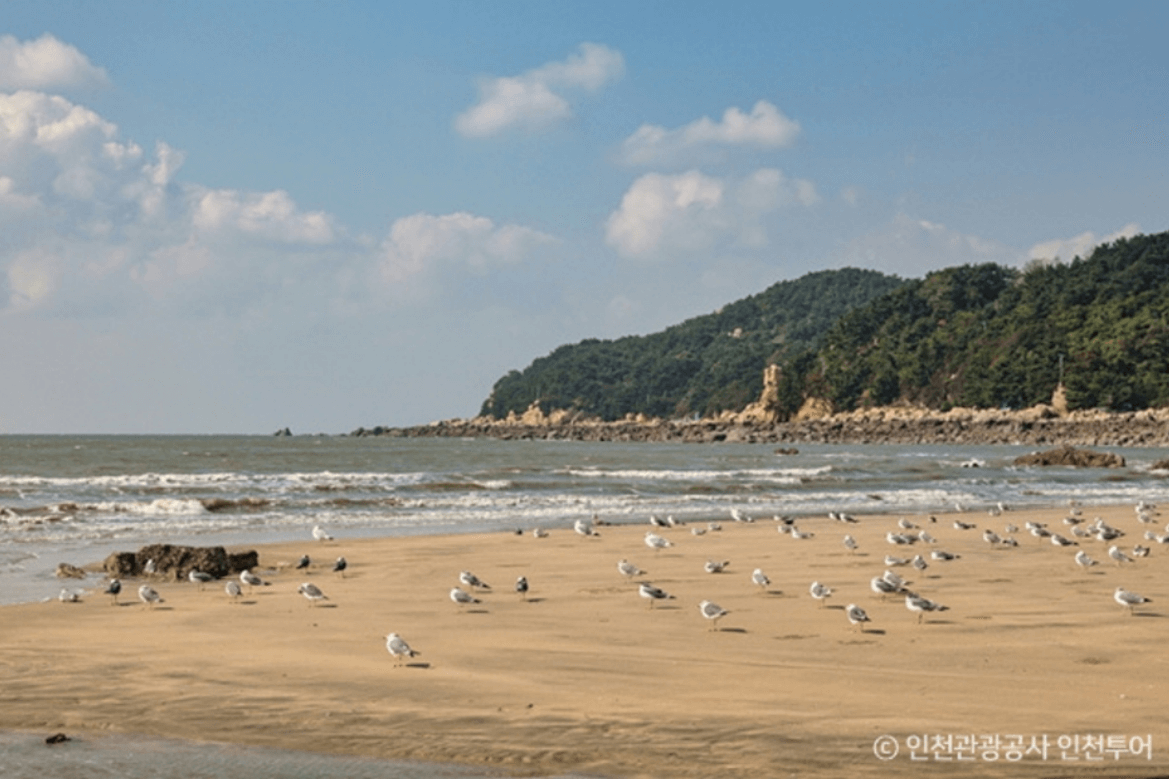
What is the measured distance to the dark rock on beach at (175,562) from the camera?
16562mm

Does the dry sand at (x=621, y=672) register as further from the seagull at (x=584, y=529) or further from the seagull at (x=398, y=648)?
the seagull at (x=584, y=529)

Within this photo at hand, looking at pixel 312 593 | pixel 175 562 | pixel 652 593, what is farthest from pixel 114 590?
pixel 652 593

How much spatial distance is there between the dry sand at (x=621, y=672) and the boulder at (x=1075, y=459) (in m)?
45.2

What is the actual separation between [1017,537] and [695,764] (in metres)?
17.4

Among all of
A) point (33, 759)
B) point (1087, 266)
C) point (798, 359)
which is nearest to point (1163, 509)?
point (33, 759)

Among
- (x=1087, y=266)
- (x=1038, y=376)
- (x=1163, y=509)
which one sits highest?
(x=1087, y=266)

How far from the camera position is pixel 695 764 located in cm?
677

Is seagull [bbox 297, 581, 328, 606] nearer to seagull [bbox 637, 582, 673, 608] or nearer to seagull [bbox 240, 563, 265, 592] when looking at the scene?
seagull [bbox 240, 563, 265, 592]

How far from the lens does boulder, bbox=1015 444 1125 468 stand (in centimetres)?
5734

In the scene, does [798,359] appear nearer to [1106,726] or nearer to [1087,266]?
[1087,266]

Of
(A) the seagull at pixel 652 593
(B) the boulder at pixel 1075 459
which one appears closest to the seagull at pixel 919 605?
(A) the seagull at pixel 652 593

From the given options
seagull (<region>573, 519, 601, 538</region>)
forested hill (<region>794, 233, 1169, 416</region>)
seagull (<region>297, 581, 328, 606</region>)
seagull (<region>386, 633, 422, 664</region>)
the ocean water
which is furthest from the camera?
forested hill (<region>794, 233, 1169, 416</region>)

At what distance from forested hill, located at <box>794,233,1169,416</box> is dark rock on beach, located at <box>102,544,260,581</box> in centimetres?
10990

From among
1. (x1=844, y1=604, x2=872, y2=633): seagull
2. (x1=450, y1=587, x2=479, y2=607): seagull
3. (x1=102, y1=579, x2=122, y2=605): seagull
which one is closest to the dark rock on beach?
(x1=102, y1=579, x2=122, y2=605): seagull
